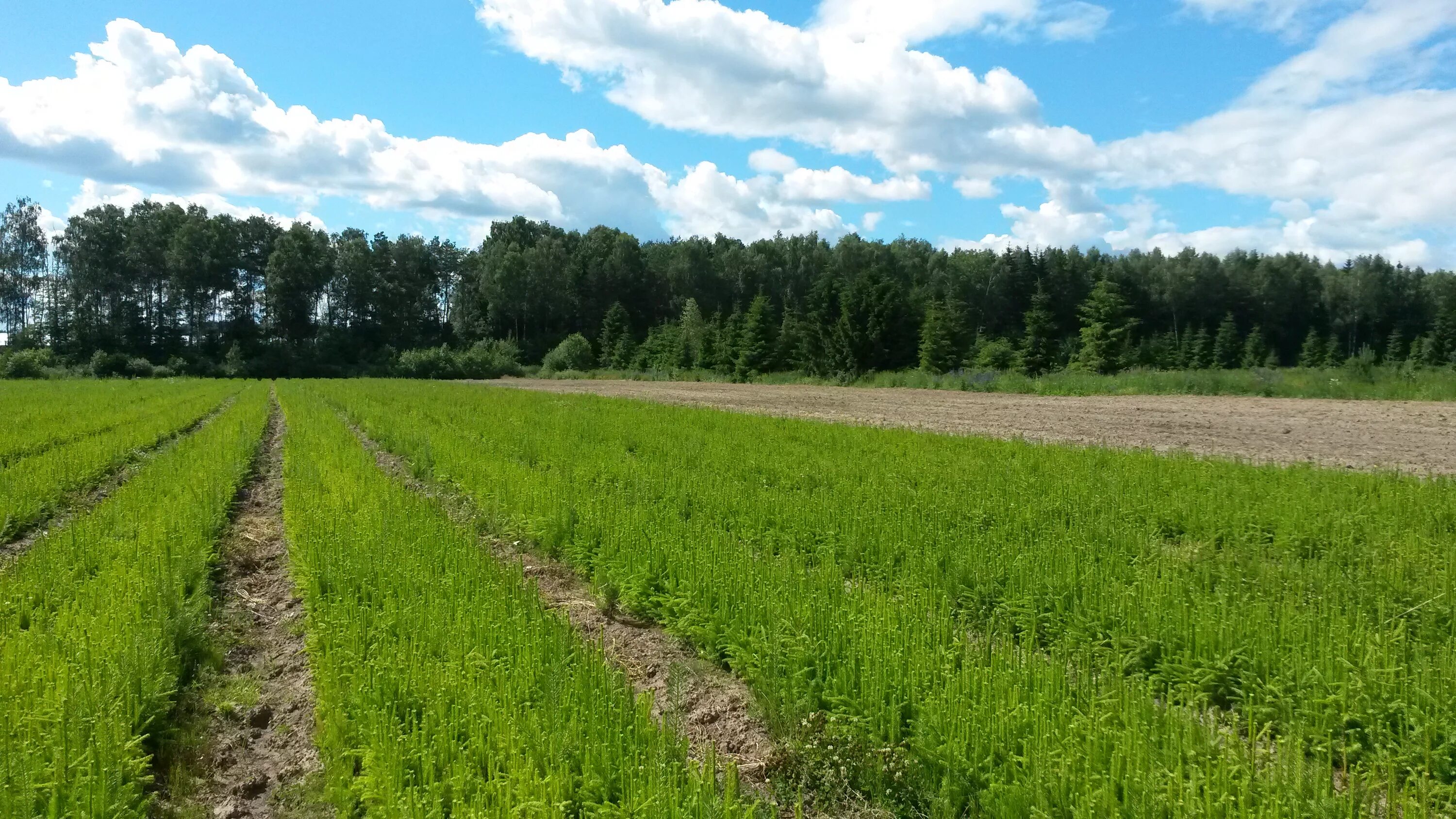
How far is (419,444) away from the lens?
1477 cm

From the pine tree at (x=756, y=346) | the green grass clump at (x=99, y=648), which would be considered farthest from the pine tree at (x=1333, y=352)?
the green grass clump at (x=99, y=648)

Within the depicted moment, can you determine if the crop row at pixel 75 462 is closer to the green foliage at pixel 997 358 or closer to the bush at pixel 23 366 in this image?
the green foliage at pixel 997 358

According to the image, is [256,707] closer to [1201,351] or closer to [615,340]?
[1201,351]

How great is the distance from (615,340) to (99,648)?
256 ft

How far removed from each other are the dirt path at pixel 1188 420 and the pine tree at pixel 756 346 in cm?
2467

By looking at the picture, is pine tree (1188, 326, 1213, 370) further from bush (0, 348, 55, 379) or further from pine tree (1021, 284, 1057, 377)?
bush (0, 348, 55, 379)

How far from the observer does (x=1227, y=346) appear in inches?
2633

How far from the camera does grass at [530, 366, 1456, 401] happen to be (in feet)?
84.1

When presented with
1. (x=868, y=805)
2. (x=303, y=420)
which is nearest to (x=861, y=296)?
(x=303, y=420)

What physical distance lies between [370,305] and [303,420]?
7896cm

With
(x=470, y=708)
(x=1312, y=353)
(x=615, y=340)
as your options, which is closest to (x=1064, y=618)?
(x=470, y=708)

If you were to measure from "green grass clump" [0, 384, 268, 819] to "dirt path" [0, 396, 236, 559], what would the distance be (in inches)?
23.0

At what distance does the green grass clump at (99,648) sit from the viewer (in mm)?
3559

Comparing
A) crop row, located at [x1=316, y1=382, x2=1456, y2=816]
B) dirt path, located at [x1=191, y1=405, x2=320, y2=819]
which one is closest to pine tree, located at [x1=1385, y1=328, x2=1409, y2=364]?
crop row, located at [x1=316, y1=382, x2=1456, y2=816]
